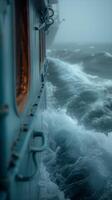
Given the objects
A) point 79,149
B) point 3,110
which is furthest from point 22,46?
point 79,149

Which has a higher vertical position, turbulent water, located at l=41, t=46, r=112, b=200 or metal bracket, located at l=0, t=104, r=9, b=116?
metal bracket, located at l=0, t=104, r=9, b=116

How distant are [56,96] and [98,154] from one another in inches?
202

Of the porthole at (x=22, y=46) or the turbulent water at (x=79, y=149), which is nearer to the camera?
the porthole at (x=22, y=46)

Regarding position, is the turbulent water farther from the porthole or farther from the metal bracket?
the metal bracket

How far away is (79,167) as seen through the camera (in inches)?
177

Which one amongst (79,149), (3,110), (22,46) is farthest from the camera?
(79,149)

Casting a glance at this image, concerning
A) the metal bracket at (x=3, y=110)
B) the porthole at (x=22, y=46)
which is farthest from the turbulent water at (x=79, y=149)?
the metal bracket at (x=3, y=110)

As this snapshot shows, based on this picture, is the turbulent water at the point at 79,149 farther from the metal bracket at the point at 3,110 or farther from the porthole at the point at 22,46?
the metal bracket at the point at 3,110

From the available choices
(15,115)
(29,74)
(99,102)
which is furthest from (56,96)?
(15,115)

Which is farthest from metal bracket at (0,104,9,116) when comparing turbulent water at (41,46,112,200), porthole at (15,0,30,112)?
turbulent water at (41,46,112,200)

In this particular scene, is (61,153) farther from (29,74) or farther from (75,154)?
(29,74)

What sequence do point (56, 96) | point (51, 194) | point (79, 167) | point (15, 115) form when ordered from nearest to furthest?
point (15, 115)
point (51, 194)
point (79, 167)
point (56, 96)

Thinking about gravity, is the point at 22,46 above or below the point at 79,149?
above

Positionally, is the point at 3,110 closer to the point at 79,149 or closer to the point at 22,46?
the point at 22,46
